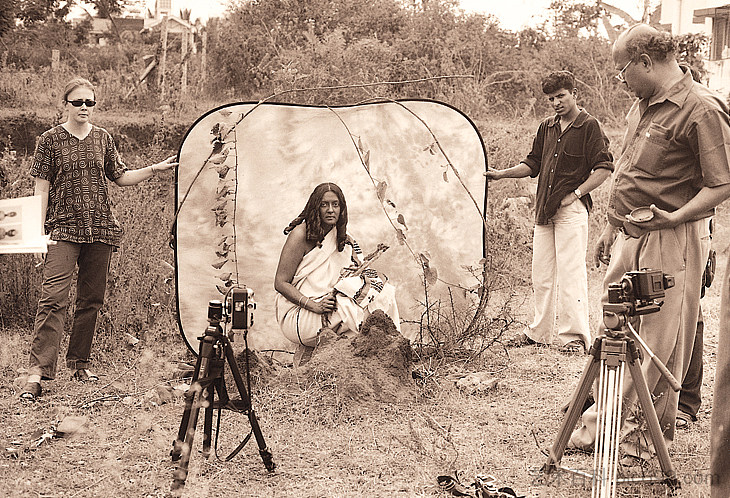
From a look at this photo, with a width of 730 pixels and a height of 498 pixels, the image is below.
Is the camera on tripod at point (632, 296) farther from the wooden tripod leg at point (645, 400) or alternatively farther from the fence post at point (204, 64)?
A: the fence post at point (204, 64)

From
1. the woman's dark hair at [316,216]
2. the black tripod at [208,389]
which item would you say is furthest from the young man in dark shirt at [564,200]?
the black tripod at [208,389]

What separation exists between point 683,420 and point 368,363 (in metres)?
1.75

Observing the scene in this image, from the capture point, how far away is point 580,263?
624 centimetres

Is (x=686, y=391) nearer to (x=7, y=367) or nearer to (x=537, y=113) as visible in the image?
(x=7, y=367)

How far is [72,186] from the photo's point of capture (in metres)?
5.28

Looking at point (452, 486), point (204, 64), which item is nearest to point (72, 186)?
point (452, 486)

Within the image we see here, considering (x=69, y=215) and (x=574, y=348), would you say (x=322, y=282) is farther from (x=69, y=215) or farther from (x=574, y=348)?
(x=574, y=348)

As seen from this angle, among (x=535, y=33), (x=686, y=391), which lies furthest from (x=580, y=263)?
(x=535, y=33)

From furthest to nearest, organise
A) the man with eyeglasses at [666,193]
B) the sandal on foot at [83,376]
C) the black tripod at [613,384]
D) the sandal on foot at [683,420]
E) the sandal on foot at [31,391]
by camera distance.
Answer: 1. the sandal on foot at [83,376]
2. the sandal on foot at [31,391]
3. the sandal on foot at [683,420]
4. the man with eyeglasses at [666,193]
5. the black tripod at [613,384]

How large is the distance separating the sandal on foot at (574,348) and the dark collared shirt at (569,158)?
89cm

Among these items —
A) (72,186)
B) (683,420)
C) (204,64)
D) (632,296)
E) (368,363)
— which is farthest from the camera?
(204,64)

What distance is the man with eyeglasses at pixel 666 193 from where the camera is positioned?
3848 mm

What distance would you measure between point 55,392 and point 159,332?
1307mm

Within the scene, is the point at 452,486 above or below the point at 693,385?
below
